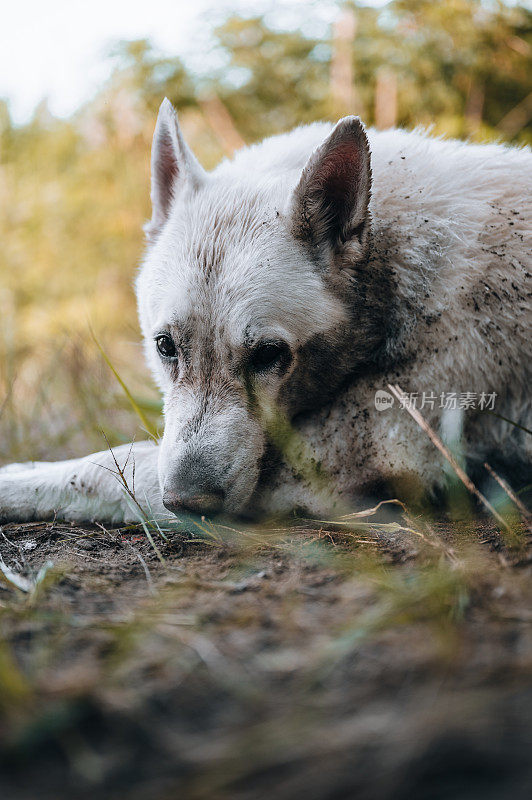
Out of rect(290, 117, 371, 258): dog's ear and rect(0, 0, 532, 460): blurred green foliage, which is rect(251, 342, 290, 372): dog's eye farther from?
rect(0, 0, 532, 460): blurred green foliage

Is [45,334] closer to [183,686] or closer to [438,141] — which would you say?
[438,141]

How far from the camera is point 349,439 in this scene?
8.34 feet

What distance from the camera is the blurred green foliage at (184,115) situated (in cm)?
725

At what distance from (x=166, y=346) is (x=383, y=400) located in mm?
849

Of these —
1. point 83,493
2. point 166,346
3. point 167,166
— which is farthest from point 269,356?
point 167,166

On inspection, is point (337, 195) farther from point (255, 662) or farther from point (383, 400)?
point (255, 662)

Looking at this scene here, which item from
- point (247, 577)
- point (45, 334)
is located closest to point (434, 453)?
point (247, 577)

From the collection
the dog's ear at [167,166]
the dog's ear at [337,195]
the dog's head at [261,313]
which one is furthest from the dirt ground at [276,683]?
the dog's ear at [167,166]

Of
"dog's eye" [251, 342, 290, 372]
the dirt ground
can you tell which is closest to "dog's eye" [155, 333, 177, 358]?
"dog's eye" [251, 342, 290, 372]

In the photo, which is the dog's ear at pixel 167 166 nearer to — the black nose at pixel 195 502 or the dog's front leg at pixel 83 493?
the dog's front leg at pixel 83 493

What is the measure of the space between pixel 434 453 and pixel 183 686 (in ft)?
5.14

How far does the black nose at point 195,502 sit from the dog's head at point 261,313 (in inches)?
0.4

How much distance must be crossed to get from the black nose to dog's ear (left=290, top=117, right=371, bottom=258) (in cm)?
100

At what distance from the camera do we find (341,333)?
97.9 inches
